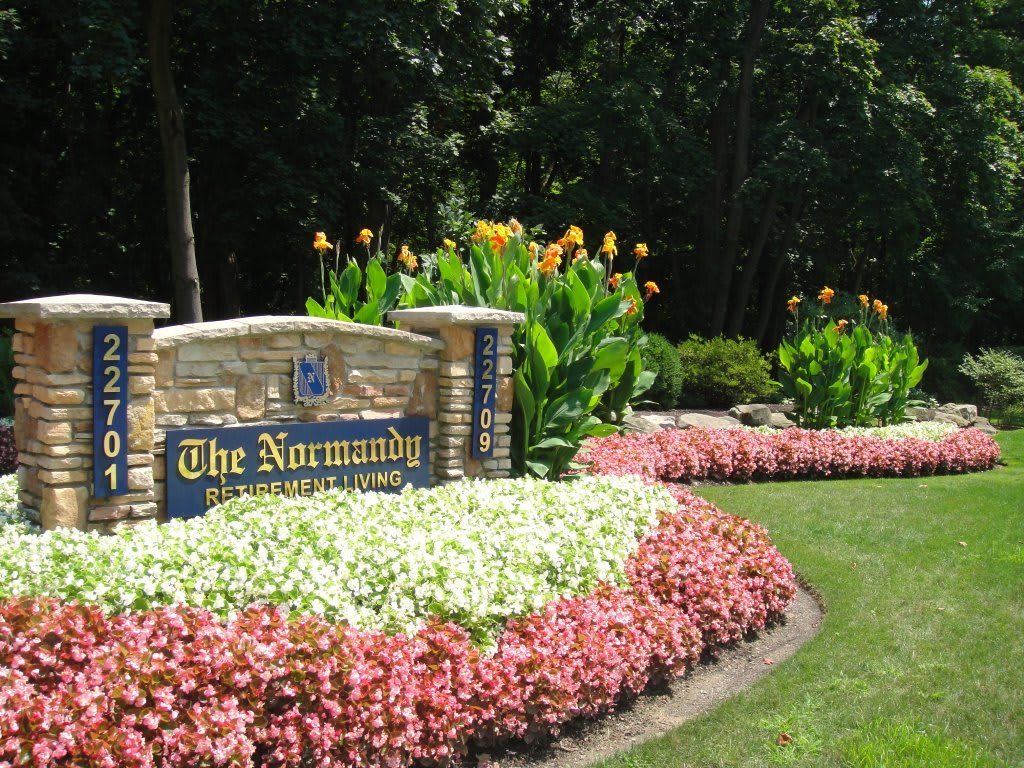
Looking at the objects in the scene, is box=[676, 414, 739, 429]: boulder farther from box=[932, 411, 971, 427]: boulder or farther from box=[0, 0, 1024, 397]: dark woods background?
box=[0, 0, 1024, 397]: dark woods background

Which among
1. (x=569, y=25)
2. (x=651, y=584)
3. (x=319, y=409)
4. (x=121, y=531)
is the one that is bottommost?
(x=651, y=584)

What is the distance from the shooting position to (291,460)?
216 inches

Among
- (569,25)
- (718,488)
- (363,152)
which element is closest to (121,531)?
(718,488)

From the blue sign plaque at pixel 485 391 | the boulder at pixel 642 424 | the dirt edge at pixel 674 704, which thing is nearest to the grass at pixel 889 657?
the dirt edge at pixel 674 704

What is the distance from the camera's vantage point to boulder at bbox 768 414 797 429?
12758mm

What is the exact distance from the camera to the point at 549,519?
5.50 metres

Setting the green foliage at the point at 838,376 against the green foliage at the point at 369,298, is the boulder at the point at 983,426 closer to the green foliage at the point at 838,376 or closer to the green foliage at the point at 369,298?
the green foliage at the point at 838,376

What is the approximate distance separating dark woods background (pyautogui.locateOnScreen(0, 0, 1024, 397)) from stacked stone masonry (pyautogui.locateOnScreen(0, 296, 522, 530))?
7639mm

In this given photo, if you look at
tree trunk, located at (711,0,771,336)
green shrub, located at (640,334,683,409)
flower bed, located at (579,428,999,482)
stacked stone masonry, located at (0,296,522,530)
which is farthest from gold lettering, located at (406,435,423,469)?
tree trunk, located at (711,0,771,336)

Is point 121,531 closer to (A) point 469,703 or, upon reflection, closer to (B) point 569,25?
(A) point 469,703

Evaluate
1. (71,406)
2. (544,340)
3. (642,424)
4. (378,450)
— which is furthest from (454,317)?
(642,424)

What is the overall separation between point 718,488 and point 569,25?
13.6 meters

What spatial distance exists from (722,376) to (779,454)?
3550mm

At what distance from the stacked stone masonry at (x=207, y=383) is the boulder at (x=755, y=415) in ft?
22.6
